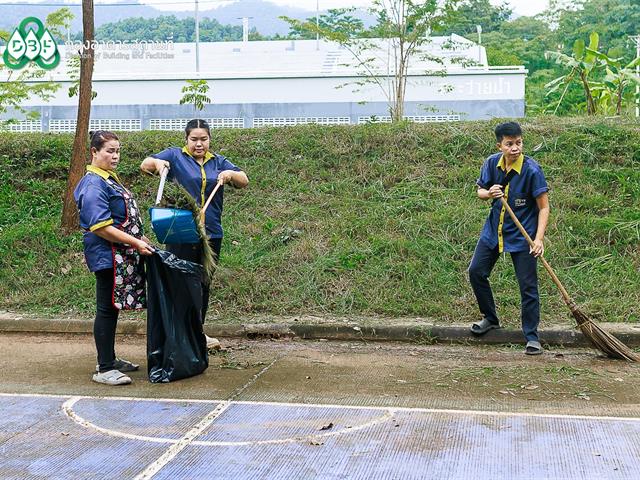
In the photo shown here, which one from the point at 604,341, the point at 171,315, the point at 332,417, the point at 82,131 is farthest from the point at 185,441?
the point at 82,131

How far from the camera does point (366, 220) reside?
9391 mm

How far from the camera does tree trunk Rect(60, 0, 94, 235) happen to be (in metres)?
9.74

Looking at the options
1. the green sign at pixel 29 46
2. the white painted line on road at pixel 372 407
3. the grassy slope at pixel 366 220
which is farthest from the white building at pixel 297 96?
the white painted line on road at pixel 372 407

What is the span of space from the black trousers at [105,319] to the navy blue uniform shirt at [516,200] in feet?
10.0

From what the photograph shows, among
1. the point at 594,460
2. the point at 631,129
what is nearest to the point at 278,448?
the point at 594,460

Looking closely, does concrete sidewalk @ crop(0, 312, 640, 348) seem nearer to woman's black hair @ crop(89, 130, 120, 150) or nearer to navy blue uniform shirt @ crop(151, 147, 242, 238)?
navy blue uniform shirt @ crop(151, 147, 242, 238)

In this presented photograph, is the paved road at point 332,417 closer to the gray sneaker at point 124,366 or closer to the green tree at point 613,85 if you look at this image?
the gray sneaker at point 124,366

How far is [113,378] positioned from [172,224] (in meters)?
1.16

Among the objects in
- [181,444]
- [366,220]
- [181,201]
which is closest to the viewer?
[181,444]

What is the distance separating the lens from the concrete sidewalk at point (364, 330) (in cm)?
726

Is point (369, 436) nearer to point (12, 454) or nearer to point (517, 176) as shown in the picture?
point (12, 454)

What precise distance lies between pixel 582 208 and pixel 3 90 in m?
9.26

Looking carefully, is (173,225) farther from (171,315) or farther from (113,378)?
(113,378)

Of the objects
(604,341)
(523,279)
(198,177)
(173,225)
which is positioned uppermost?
(198,177)
